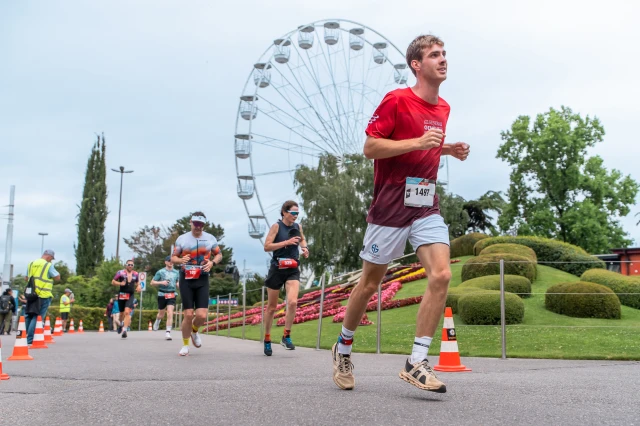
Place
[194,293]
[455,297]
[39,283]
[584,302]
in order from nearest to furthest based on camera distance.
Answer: [194,293], [39,283], [584,302], [455,297]

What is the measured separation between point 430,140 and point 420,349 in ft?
4.21

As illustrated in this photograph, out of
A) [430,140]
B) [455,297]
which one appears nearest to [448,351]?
[430,140]

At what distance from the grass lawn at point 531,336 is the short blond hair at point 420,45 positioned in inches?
232

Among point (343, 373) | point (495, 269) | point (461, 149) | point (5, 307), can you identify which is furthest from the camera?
point (5, 307)

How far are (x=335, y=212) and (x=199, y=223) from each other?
29.5 metres

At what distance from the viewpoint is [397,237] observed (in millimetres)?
4559

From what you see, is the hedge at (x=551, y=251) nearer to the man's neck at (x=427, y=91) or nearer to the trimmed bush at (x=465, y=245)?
the trimmed bush at (x=465, y=245)

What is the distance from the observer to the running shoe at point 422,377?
13.3ft

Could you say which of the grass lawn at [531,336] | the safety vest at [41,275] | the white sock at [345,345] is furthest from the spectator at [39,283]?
the white sock at [345,345]

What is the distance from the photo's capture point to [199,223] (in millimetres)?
9789

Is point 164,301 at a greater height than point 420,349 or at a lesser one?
greater

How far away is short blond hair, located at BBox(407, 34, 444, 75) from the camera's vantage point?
189 inches

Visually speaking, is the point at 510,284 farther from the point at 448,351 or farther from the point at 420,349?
the point at 420,349

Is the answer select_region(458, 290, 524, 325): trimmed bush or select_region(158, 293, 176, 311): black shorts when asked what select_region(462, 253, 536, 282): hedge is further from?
select_region(158, 293, 176, 311): black shorts
